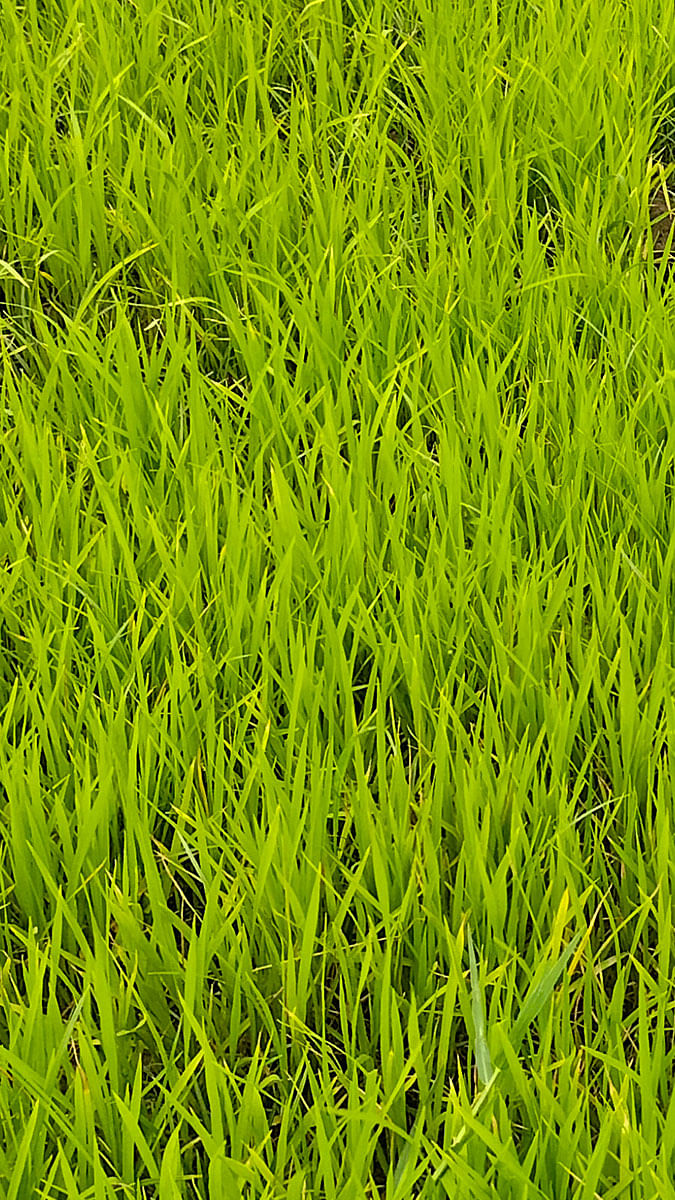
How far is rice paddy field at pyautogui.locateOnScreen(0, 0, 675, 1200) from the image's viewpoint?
0.96 m

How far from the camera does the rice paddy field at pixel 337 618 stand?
96 cm

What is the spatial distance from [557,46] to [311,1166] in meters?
1.66

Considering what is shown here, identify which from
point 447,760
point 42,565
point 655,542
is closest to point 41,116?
point 42,565

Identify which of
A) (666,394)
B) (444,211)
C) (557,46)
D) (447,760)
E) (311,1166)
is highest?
(557,46)

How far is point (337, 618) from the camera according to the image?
4.35 feet

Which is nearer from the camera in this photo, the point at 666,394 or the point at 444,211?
the point at 666,394

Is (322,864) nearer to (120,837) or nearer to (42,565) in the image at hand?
(120,837)

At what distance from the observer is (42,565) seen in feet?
4.44

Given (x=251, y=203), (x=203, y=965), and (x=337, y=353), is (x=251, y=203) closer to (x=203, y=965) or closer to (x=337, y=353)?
(x=337, y=353)

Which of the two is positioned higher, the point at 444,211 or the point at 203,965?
the point at 444,211

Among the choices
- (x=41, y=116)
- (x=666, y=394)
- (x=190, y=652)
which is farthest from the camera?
(x=41, y=116)

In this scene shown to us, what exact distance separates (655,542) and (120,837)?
585mm

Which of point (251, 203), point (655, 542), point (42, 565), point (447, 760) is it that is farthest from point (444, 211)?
point (447, 760)

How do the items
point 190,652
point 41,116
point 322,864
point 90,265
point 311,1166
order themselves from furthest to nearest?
point 41,116 < point 90,265 < point 190,652 < point 322,864 < point 311,1166
